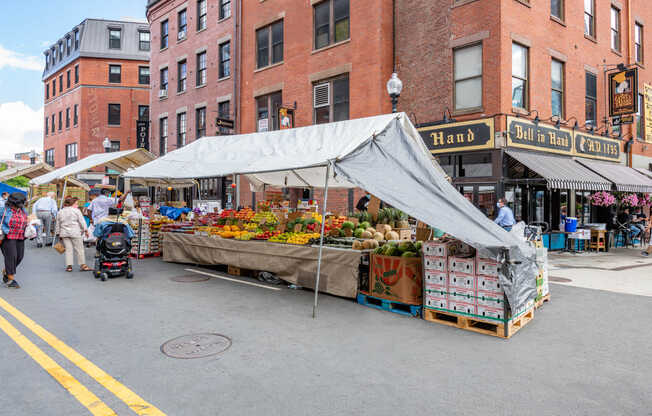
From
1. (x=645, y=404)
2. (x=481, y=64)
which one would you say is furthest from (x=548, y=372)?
(x=481, y=64)

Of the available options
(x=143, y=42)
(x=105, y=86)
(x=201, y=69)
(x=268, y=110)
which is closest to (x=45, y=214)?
(x=268, y=110)

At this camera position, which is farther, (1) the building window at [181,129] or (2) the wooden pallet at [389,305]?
(1) the building window at [181,129]

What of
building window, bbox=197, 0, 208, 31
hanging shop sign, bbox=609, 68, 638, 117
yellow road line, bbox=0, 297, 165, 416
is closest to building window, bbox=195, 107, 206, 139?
building window, bbox=197, 0, 208, 31

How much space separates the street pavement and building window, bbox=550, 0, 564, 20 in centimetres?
1290

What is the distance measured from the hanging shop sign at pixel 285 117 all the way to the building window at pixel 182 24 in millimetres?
12325

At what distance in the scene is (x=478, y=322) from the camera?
600cm

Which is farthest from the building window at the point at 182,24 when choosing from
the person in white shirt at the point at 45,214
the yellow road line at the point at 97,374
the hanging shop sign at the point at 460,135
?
the yellow road line at the point at 97,374

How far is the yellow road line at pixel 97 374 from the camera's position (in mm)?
3459

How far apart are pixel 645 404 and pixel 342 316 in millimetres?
3759

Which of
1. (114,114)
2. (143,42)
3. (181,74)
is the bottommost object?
(181,74)

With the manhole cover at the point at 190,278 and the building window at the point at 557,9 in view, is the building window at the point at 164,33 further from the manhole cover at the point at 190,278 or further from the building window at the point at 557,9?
the manhole cover at the point at 190,278

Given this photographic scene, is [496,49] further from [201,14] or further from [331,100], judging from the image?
[201,14]

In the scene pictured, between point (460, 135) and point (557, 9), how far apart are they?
7.09 meters

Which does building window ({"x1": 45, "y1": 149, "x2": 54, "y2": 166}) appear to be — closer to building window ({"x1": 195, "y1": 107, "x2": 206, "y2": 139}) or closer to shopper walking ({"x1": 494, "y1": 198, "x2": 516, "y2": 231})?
building window ({"x1": 195, "y1": 107, "x2": 206, "y2": 139})
